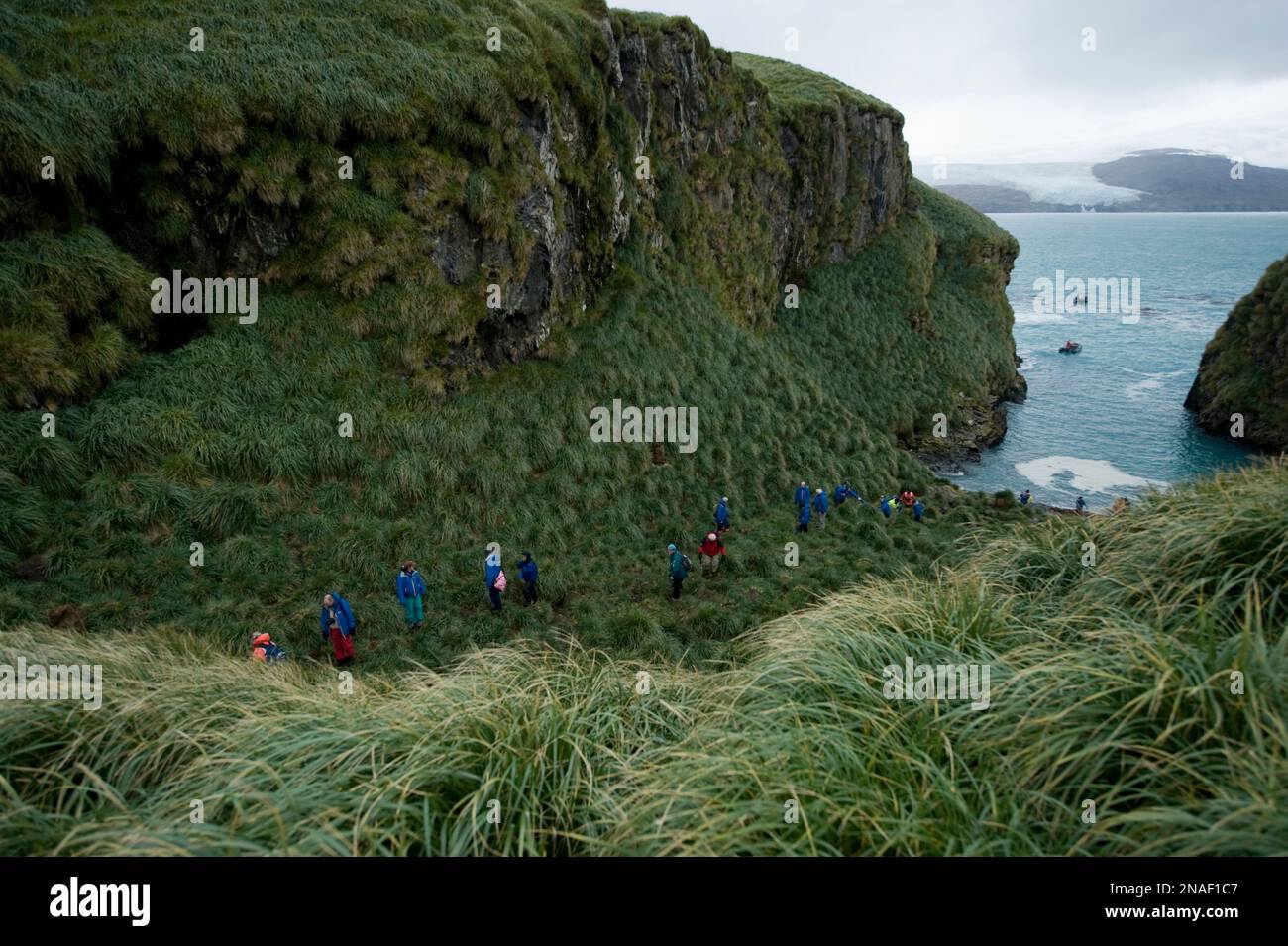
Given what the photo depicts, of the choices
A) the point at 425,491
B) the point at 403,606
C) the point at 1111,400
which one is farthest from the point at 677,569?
the point at 1111,400

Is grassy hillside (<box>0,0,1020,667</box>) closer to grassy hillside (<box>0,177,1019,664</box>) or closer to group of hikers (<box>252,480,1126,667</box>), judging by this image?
grassy hillside (<box>0,177,1019,664</box>)

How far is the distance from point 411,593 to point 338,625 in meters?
1.40

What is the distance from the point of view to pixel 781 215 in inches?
1331

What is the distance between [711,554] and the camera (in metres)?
14.4

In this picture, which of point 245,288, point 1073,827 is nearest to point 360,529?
point 245,288

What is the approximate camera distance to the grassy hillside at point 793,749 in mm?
3154

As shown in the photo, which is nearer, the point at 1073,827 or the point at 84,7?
the point at 1073,827

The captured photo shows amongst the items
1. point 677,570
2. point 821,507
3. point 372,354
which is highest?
point 372,354

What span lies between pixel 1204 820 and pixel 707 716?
9.23 feet

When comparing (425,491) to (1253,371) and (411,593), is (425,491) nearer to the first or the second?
(411,593)

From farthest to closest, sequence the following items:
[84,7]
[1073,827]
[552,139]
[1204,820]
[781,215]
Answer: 1. [781,215]
2. [552,139]
3. [84,7]
4. [1073,827]
5. [1204,820]

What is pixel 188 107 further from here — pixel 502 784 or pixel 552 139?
pixel 502 784

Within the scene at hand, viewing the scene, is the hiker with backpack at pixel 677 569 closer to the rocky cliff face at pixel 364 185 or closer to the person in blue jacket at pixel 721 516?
the person in blue jacket at pixel 721 516

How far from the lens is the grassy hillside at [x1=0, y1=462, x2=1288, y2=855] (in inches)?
124
